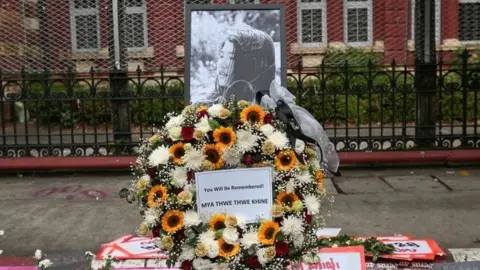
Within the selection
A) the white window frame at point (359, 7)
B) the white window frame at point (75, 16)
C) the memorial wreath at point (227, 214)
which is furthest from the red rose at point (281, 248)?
the white window frame at point (359, 7)

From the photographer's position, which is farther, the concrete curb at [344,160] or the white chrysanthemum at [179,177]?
the concrete curb at [344,160]

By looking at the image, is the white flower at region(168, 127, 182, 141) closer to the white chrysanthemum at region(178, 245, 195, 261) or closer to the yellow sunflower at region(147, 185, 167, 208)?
the yellow sunflower at region(147, 185, 167, 208)

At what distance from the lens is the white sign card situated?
356 cm

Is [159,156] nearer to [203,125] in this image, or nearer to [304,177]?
[203,125]

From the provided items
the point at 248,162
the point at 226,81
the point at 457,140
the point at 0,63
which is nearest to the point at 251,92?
the point at 226,81

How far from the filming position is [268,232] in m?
3.46

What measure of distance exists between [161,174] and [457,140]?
23.0ft

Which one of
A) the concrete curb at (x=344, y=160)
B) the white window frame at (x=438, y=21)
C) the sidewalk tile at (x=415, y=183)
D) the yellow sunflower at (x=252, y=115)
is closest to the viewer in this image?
the yellow sunflower at (x=252, y=115)

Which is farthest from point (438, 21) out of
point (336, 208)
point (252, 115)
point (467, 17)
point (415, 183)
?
point (252, 115)

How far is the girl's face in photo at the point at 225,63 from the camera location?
21.9 feet

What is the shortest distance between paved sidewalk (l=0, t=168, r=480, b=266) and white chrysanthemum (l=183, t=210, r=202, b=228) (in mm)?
1588

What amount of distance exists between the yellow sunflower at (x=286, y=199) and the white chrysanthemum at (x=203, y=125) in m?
0.54

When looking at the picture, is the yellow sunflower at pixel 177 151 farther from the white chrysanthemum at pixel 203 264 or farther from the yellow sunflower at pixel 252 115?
the white chrysanthemum at pixel 203 264

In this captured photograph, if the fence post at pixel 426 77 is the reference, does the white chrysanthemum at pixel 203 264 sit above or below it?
below
